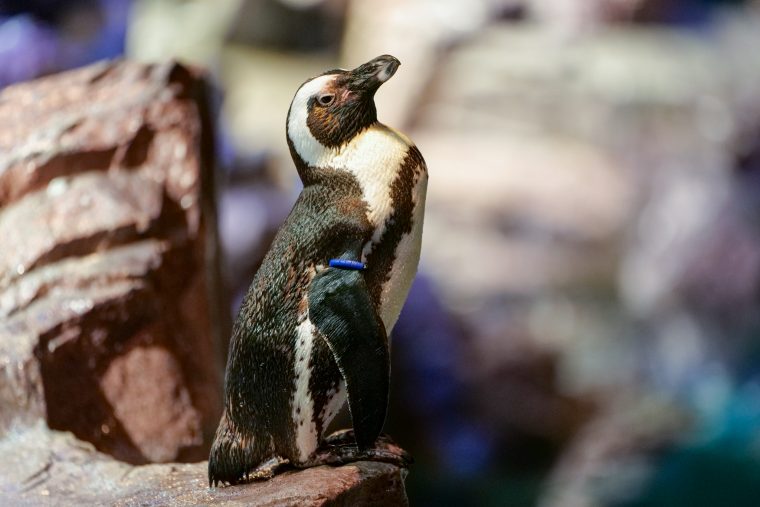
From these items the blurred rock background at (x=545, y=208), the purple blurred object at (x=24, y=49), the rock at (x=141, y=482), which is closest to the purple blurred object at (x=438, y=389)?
the blurred rock background at (x=545, y=208)

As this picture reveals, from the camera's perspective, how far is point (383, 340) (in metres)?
1.07

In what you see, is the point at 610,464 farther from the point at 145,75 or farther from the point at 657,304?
the point at 145,75

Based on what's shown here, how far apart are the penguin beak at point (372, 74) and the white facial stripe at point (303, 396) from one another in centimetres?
33

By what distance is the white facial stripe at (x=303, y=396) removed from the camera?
1.13 meters

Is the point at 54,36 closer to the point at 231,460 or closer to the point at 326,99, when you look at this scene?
the point at 326,99

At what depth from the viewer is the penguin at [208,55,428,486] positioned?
108 centimetres

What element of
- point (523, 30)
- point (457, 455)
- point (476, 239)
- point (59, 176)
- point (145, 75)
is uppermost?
point (523, 30)

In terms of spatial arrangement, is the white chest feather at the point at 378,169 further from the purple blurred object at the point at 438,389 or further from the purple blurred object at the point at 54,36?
the purple blurred object at the point at 438,389

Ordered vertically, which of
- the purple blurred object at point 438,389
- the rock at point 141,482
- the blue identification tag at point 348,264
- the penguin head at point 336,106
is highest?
the penguin head at point 336,106

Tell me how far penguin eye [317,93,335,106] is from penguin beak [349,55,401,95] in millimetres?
31

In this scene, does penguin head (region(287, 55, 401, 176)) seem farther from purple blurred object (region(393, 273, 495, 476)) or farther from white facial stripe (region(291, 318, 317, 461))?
purple blurred object (region(393, 273, 495, 476))

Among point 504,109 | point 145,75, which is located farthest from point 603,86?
point 145,75

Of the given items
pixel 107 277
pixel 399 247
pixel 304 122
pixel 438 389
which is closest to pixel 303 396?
pixel 399 247

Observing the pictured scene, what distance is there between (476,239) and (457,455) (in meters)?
1.23
